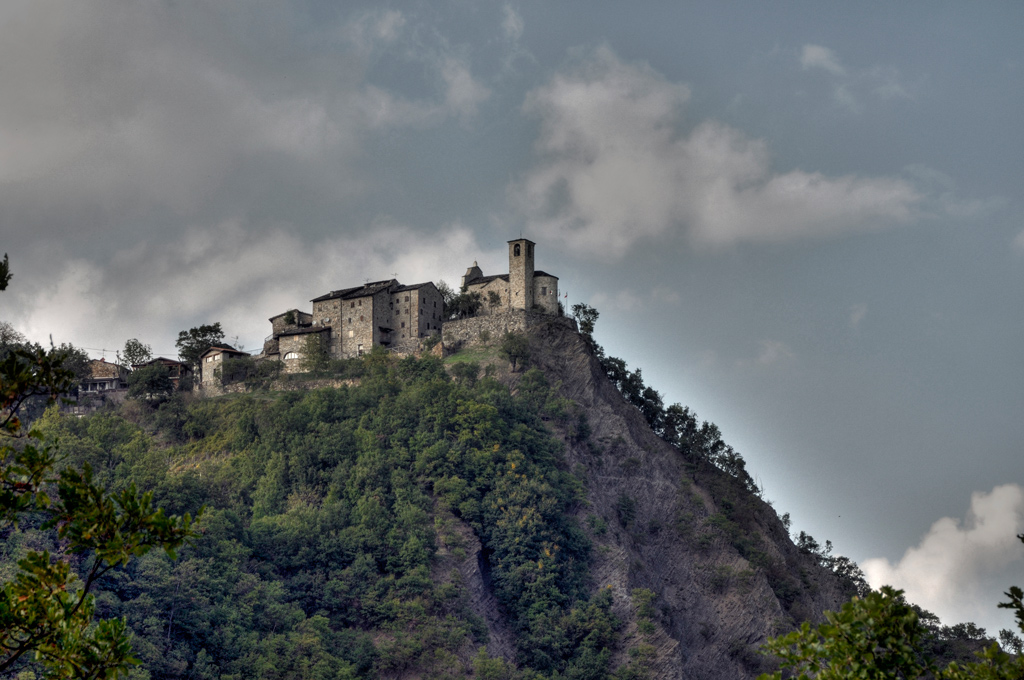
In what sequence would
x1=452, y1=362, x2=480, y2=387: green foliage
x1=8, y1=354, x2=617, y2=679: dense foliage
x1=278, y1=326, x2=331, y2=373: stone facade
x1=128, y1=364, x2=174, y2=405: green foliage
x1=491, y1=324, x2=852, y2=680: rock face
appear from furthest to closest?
1. x1=278, y1=326, x2=331, y2=373: stone facade
2. x1=128, y1=364, x2=174, y2=405: green foliage
3. x1=452, y1=362, x2=480, y2=387: green foliage
4. x1=491, y1=324, x2=852, y2=680: rock face
5. x1=8, y1=354, x2=617, y2=679: dense foliage

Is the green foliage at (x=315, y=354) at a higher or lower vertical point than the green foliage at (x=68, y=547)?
higher

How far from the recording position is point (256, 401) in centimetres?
7050

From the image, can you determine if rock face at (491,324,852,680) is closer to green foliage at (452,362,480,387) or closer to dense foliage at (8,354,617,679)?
dense foliage at (8,354,617,679)

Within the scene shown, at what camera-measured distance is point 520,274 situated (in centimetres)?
7481

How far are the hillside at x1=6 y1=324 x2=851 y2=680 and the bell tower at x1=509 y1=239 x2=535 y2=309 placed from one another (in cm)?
347

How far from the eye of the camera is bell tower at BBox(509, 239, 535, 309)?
2933 inches

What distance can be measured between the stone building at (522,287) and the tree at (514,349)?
438 centimetres

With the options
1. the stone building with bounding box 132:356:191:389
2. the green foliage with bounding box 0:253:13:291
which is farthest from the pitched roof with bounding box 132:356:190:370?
the green foliage with bounding box 0:253:13:291

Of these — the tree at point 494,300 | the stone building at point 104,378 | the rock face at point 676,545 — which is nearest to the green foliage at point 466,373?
the rock face at point 676,545

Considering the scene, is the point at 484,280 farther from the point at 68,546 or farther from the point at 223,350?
the point at 68,546

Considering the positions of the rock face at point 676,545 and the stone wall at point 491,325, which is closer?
the rock face at point 676,545

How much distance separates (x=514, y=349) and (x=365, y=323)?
13.1 m

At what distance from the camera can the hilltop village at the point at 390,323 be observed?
73.9 metres

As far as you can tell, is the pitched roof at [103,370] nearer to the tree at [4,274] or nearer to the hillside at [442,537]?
the hillside at [442,537]
